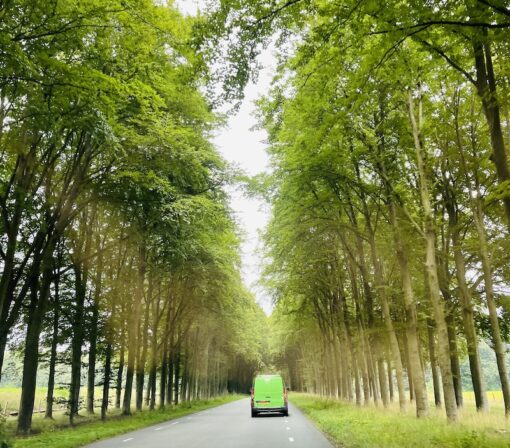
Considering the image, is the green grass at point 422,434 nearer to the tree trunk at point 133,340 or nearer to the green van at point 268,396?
the green van at point 268,396

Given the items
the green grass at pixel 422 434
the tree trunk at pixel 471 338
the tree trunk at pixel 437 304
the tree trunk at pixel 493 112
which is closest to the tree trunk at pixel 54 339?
the green grass at pixel 422 434

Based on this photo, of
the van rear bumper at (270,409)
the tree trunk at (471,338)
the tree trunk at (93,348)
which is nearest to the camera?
the tree trunk at (471,338)

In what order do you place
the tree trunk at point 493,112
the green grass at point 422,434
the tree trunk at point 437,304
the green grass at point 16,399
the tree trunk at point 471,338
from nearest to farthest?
the tree trunk at point 493,112, the green grass at point 422,434, the tree trunk at point 437,304, the tree trunk at point 471,338, the green grass at point 16,399

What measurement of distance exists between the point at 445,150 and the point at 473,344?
7806mm

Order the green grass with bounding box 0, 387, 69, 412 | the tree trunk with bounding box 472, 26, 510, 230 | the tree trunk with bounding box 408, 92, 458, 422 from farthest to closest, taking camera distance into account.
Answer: the green grass with bounding box 0, 387, 69, 412, the tree trunk with bounding box 408, 92, 458, 422, the tree trunk with bounding box 472, 26, 510, 230

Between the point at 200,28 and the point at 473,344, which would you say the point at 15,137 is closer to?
the point at 200,28

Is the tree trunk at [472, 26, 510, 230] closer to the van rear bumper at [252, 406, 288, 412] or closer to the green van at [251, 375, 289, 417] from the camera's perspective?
the green van at [251, 375, 289, 417]

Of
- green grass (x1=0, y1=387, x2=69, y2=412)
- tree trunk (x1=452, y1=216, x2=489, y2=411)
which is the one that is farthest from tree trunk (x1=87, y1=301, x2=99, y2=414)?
tree trunk (x1=452, y1=216, x2=489, y2=411)

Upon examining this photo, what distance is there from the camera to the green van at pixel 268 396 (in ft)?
78.9

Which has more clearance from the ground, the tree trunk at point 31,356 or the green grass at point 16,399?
the tree trunk at point 31,356

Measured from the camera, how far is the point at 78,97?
11133 mm

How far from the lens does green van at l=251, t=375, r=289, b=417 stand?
24.1 metres

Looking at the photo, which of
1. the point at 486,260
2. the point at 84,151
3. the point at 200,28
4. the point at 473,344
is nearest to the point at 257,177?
the point at 84,151

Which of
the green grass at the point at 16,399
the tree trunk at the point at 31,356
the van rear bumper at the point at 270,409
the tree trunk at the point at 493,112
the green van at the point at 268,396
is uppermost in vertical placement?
the tree trunk at the point at 493,112
